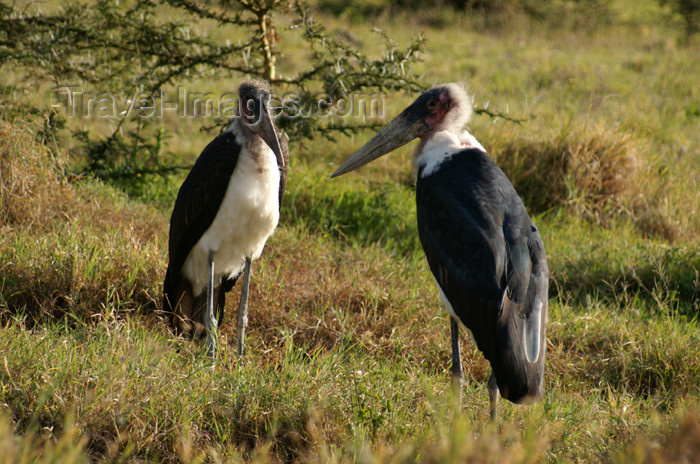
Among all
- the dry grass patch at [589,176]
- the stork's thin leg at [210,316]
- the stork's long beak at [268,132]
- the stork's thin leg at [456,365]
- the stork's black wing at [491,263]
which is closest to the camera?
the stork's black wing at [491,263]

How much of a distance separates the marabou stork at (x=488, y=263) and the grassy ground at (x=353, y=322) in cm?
24

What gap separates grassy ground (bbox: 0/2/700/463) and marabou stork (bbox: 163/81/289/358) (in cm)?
14

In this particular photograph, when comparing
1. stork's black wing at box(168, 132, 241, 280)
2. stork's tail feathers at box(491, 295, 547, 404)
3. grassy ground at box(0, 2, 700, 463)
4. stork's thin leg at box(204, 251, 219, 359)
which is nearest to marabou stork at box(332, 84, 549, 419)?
stork's tail feathers at box(491, 295, 547, 404)

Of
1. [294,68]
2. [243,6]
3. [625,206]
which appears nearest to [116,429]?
[243,6]

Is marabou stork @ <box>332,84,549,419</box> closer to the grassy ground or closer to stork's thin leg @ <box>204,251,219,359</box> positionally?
the grassy ground

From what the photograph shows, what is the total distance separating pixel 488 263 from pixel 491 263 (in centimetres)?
1

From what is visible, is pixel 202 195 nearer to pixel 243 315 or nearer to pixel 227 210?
pixel 227 210

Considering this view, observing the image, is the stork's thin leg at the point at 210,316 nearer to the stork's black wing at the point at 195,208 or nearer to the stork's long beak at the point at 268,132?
the stork's black wing at the point at 195,208

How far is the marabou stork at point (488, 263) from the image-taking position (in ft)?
8.69

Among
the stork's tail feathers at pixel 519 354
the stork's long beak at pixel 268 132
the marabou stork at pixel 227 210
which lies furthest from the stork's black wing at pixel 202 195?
the stork's tail feathers at pixel 519 354

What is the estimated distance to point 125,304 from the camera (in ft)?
11.5

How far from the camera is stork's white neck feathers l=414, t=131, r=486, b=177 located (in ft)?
10.5

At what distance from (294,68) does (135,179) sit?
144 inches

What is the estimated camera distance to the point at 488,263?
2.75 metres
